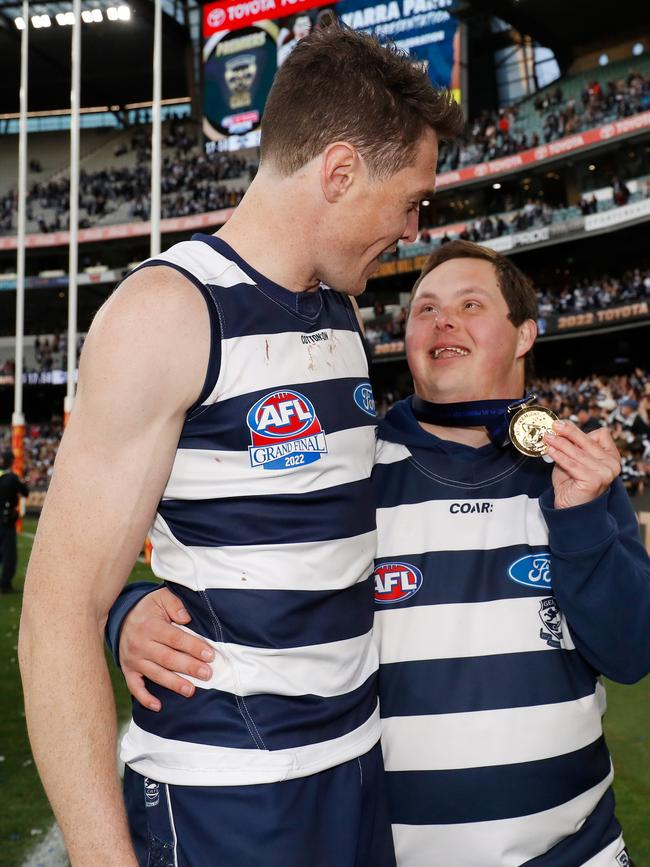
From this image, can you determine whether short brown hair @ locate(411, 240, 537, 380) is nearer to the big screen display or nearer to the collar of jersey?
the collar of jersey

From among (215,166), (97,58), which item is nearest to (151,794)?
(215,166)

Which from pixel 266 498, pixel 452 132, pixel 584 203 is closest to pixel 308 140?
pixel 452 132

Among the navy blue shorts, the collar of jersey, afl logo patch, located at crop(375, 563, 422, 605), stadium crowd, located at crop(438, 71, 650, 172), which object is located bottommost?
the navy blue shorts

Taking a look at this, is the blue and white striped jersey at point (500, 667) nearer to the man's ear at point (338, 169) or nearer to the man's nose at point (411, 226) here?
the man's nose at point (411, 226)

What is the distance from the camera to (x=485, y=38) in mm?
32750

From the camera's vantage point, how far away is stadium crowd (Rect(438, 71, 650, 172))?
25.7 meters

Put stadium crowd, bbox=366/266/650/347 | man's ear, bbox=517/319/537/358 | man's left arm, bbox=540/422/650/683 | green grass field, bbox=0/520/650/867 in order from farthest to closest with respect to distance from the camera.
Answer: stadium crowd, bbox=366/266/650/347 → green grass field, bbox=0/520/650/867 → man's ear, bbox=517/319/537/358 → man's left arm, bbox=540/422/650/683

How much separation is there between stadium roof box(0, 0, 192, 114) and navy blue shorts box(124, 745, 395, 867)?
34954mm

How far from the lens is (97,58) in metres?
35.9

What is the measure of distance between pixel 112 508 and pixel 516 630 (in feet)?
3.15

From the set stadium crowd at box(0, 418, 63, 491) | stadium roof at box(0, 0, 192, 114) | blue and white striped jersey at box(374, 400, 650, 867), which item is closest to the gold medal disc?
blue and white striped jersey at box(374, 400, 650, 867)

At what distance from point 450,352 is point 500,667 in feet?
2.51

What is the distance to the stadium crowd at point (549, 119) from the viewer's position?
25.7 meters

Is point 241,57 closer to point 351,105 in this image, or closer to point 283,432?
point 351,105
